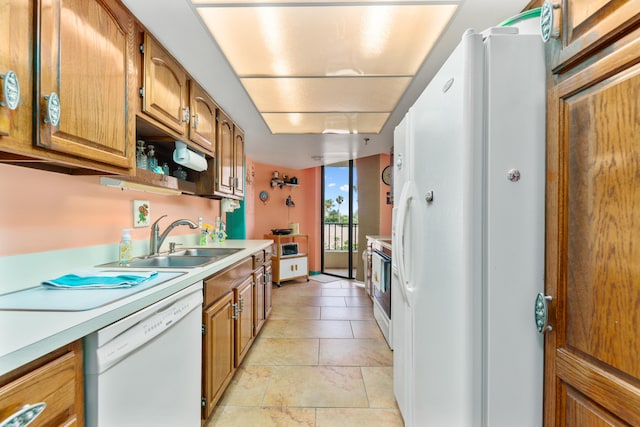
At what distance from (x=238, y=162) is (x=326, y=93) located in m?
1.19

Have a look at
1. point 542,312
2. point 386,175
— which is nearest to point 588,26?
point 542,312

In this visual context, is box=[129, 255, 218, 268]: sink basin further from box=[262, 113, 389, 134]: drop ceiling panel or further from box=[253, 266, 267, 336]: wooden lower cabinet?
box=[262, 113, 389, 134]: drop ceiling panel

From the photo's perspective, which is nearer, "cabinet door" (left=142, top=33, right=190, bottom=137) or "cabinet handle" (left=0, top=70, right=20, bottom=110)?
"cabinet handle" (left=0, top=70, right=20, bottom=110)

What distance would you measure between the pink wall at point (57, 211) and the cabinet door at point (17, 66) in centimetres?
42

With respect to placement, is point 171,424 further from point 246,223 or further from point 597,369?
point 246,223

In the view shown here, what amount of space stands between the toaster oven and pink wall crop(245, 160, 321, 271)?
642 millimetres

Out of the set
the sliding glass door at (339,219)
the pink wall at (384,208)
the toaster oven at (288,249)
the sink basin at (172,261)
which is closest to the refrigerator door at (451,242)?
the sink basin at (172,261)

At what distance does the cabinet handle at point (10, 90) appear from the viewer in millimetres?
739

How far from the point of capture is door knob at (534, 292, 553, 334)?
81 centimetres

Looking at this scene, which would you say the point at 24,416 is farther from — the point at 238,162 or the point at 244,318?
the point at 238,162

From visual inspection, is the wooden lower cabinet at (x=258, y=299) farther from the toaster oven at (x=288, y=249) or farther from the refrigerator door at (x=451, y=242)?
the toaster oven at (x=288, y=249)

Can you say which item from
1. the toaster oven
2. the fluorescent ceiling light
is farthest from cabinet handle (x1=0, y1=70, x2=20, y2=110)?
the toaster oven

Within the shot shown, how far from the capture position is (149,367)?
102 cm

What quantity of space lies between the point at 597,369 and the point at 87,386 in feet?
4.32
